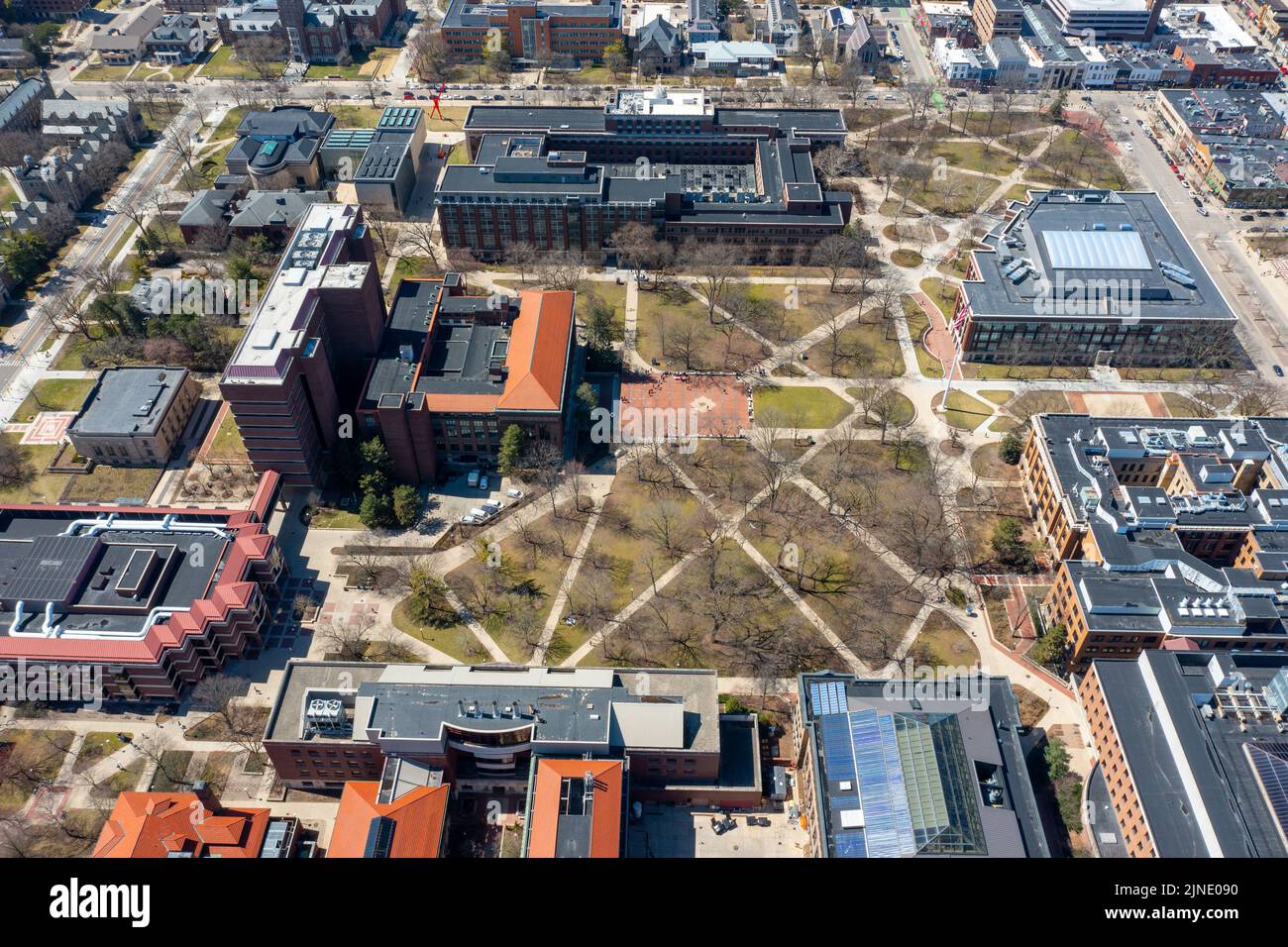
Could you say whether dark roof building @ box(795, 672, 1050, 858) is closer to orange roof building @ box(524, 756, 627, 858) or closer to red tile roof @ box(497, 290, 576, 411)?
orange roof building @ box(524, 756, 627, 858)

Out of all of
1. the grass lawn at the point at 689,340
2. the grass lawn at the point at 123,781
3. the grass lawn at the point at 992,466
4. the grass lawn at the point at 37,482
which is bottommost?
the grass lawn at the point at 123,781

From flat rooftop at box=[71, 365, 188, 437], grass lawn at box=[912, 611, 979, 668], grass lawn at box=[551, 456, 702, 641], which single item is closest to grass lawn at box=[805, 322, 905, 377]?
grass lawn at box=[551, 456, 702, 641]

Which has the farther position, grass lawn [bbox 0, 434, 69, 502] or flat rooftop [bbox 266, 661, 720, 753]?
grass lawn [bbox 0, 434, 69, 502]

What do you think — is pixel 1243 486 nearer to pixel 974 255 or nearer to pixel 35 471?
pixel 974 255

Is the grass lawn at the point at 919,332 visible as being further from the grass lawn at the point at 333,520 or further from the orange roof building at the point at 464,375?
the grass lawn at the point at 333,520

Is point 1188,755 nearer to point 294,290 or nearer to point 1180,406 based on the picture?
point 1180,406

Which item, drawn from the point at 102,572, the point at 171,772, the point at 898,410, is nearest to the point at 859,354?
the point at 898,410

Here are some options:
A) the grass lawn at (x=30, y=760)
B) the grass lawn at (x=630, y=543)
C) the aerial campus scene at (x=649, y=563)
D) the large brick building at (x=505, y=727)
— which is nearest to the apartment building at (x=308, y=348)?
the aerial campus scene at (x=649, y=563)
